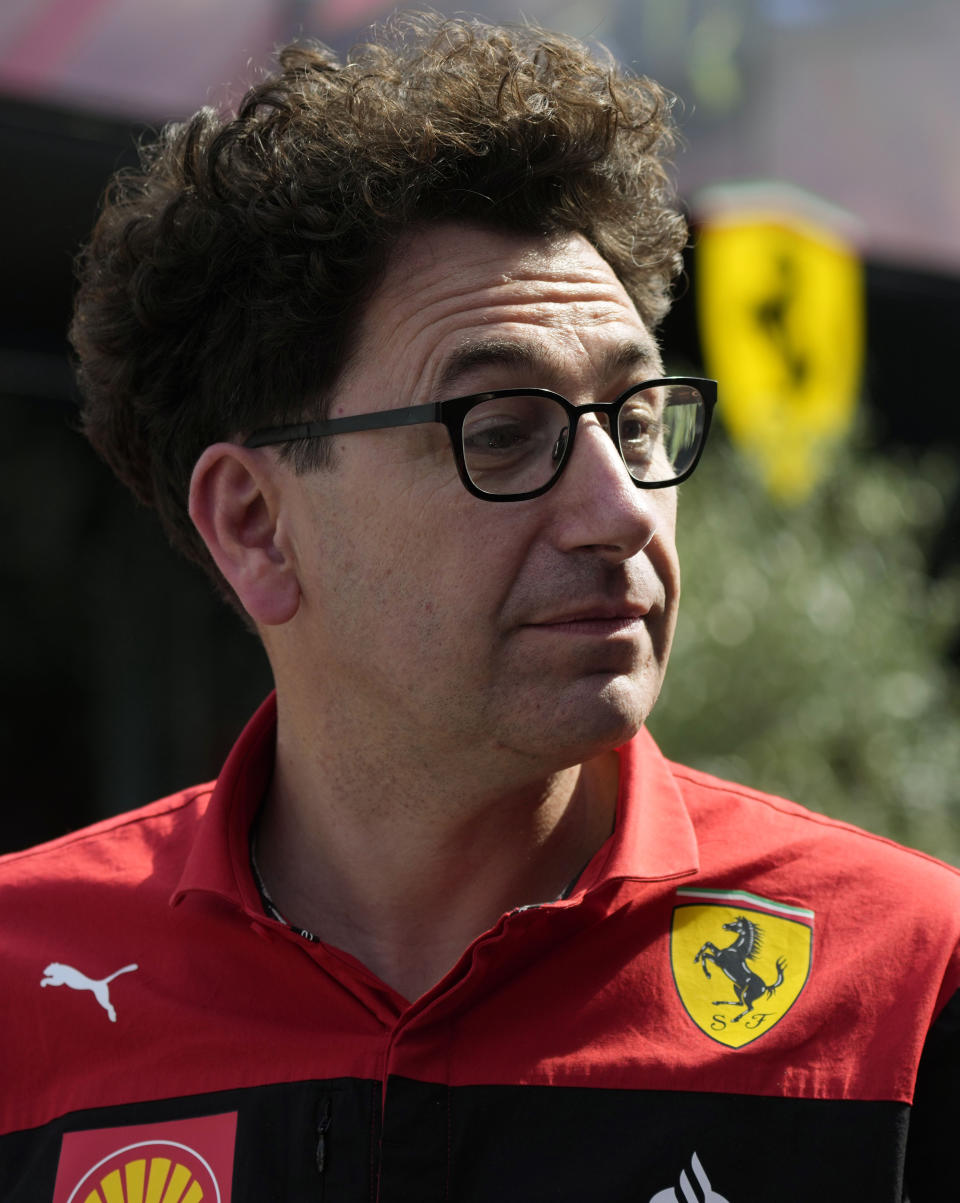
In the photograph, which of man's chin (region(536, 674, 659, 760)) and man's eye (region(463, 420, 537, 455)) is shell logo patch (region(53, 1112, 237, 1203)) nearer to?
man's chin (region(536, 674, 659, 760))

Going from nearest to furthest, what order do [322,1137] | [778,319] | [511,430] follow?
[322,1137] < [511,430] < [778,319]

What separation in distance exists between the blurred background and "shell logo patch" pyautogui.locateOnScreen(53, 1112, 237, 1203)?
2920 mm

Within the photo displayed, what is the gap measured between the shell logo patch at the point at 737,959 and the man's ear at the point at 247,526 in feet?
2.39

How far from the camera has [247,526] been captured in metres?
2.06

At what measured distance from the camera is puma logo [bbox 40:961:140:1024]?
6.21 ft

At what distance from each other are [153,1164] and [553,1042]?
0.55 meters

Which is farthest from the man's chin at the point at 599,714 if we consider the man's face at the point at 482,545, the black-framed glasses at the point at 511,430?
the black-framed glasses at the point at 511,430

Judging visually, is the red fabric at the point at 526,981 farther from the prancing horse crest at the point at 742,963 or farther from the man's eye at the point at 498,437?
the man's eye at the point at 498,437

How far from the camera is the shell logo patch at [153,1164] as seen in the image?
5.65 feet

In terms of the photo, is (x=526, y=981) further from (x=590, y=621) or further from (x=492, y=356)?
(x=492, y=356)

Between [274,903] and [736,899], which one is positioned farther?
[274,903]

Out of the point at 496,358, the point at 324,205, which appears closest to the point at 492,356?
the point at 496,358

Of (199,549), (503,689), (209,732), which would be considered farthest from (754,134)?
(503,689)

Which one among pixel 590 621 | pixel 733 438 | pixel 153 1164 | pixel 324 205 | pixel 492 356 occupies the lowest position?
pixel 153 1164
